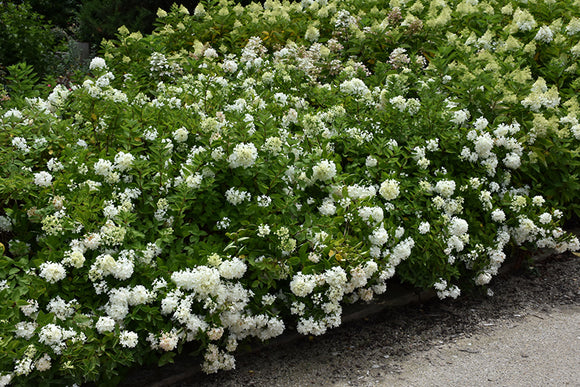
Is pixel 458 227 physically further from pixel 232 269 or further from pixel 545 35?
pixel 545 35

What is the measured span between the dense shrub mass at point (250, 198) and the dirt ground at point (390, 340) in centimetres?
14

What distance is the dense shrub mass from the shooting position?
2.95m

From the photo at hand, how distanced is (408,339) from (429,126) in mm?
1553

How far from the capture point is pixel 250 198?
11.4ft

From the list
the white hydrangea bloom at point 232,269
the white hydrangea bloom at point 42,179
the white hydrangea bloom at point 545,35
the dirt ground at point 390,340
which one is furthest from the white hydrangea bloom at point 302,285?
the white hydrangea bloom at point 545,35

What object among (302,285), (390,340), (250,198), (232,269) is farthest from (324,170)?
(390,340)

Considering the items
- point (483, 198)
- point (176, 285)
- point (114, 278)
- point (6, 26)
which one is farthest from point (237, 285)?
point (6, 26)

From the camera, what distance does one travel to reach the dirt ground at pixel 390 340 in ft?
10.4

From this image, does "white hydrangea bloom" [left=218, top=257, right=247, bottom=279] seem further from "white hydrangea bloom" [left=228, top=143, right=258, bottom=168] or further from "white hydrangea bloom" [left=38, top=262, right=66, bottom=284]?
"white hydrangea bloom" [left=38, top=262, right=66, bottom=284]

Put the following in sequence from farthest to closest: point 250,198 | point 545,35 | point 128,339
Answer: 1. point 545,35
2. point 250,198
3. point 128,339

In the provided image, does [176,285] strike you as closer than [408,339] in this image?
Yes

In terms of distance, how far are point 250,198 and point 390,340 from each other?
118 cm

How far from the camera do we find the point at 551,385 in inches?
126

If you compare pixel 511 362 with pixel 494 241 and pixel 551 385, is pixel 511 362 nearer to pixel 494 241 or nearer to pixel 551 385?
pixel 551 385
